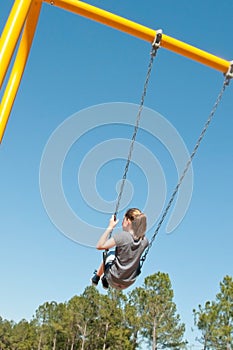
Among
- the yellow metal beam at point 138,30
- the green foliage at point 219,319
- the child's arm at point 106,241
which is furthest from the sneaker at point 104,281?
the green foliage at point 219,319

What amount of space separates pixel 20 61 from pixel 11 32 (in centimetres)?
96

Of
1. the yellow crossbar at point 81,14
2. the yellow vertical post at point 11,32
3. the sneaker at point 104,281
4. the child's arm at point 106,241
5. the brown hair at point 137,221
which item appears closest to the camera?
the yellow vertical post at point 11,32

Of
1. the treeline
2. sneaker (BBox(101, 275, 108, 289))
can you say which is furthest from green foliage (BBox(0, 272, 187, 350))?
sneaker (BBox(101, 275, 108, 289))

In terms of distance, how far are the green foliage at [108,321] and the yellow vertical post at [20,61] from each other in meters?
29.8

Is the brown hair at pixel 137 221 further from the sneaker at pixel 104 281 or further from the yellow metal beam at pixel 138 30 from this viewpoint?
the yellow metal beam at pixel 138 30

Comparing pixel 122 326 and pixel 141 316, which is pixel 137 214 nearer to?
pixel 141 316

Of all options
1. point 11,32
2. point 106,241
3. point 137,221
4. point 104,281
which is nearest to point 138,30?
point 11,32

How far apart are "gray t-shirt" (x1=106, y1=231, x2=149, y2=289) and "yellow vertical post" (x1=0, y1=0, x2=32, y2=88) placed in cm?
221

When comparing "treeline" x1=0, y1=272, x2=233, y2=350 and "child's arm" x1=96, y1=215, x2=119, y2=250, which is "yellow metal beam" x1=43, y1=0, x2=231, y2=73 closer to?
"child's arm" x1=96, y1=215, x2=119, y2=250

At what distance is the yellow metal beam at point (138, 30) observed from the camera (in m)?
5.66

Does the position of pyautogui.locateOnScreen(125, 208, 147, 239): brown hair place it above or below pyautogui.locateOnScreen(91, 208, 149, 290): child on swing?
above

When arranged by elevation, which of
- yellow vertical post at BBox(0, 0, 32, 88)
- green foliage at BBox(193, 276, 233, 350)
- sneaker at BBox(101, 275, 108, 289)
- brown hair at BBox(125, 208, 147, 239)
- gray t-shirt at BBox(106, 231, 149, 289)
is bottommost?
sneaker at BBox(101, 275, 108, 289)

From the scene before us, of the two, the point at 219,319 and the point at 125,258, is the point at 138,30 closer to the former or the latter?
the point at 125,258

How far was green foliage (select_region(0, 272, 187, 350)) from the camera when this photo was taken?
112 feet
